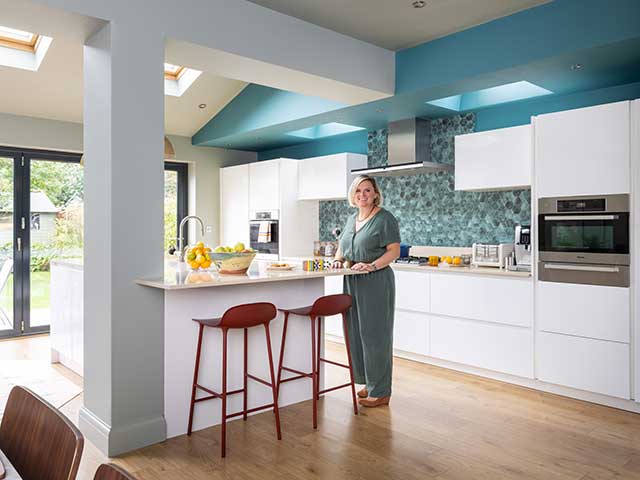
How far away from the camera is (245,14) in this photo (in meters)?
3.57

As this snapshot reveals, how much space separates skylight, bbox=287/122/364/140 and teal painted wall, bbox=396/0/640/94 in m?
1.83

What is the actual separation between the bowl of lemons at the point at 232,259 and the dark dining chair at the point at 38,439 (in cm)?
188

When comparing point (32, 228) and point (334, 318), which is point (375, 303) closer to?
point (334, 318)

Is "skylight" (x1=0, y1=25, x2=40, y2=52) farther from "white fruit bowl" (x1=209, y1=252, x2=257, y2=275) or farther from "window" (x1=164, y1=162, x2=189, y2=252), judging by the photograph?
"white fruit bowl" (x1=209, y1=252, x2=257, y2=275)

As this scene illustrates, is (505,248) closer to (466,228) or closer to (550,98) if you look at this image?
(466,228)

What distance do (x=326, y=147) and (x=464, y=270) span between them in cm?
291

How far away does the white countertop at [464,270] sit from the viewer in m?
4.18

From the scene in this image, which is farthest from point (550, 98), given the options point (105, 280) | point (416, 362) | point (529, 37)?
point (105, 280)

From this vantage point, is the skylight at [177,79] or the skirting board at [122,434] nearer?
the skirting board at [122,434]

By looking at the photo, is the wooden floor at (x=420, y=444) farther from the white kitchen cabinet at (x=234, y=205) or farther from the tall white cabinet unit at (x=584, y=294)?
the white kitchen cabinet at (x=234, y=205)

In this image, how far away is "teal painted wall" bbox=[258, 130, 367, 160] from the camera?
6273 millimetres

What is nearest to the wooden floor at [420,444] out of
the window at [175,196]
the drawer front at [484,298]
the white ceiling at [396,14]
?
the drawer front at [484,298]

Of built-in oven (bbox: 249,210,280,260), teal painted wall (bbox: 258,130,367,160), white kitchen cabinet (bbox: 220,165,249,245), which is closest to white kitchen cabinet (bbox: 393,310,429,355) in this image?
built-in oven (bbox: 249,210,280,260)

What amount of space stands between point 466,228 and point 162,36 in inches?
132
